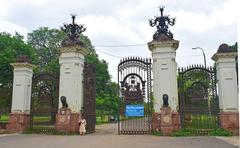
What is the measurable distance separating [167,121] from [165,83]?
6.95ft

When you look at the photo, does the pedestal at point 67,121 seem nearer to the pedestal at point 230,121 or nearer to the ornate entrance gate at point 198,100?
the ornate entrance gate at point 198,100

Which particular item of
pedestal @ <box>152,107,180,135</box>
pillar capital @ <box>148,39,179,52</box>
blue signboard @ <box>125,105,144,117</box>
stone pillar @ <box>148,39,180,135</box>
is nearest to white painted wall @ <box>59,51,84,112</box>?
blue signboard @ <box>125,105,144,117</box>

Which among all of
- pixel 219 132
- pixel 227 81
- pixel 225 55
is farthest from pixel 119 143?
pixel 225 55

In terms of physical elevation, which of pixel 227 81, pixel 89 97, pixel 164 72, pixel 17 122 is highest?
pixel 164 72

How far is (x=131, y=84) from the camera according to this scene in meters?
17.8

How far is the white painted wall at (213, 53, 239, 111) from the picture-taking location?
16.2 meters

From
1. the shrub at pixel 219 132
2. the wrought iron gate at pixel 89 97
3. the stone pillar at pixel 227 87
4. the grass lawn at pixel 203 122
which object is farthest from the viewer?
the wrought iron gate at pixel 89 97

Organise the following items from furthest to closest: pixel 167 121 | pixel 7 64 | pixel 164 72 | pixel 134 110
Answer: pixel 7 64
pixel 134 110
pixel 164 72
pixel 167 121

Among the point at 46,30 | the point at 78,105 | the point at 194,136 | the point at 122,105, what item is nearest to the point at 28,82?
the point at 78,105

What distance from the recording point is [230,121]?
1587cm

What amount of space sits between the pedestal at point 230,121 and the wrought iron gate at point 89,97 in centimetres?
770

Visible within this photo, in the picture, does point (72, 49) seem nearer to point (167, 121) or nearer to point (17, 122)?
point (17, 122)

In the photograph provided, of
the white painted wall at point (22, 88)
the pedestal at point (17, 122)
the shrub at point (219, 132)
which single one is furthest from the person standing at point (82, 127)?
the shrub at point (219, 132)

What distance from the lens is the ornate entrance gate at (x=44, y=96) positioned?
18.5m
